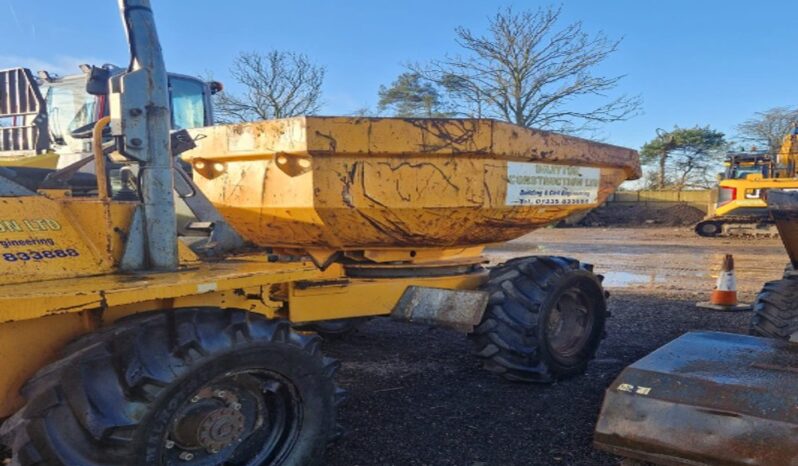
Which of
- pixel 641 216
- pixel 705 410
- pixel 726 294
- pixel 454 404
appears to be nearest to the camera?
pixel 705 410

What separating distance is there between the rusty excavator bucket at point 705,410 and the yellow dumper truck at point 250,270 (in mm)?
1353

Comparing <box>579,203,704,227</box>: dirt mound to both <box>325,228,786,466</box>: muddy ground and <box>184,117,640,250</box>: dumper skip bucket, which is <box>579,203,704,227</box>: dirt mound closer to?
<box>325,228,786,466</box>: muddy ground

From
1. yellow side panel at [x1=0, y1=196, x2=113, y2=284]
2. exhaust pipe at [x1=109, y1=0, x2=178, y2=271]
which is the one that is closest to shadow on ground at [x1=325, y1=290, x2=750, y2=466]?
exhaust pipe at [x1=109, y1=0, x2=178, y2=271]

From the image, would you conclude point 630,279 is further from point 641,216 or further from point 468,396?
point 641,216

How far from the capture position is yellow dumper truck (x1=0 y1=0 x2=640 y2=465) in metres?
2.57

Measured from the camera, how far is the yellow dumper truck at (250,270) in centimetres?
257

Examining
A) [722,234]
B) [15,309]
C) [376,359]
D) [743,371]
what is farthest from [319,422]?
[722,234]

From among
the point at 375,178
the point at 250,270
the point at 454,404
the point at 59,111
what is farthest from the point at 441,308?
the point at 59,111

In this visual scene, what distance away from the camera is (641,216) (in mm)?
27609

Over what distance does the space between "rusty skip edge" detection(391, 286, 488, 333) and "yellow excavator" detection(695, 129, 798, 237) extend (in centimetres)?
1494

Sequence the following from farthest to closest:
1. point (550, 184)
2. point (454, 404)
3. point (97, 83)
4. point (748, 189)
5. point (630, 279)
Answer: point (748, 189) → point (630, 279) → point (550, 184) → point (454, 404) → point (97, 83)

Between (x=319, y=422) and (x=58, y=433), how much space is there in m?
1.13

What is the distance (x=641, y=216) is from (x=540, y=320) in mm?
24968

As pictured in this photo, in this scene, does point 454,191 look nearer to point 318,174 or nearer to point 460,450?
point 318,174
